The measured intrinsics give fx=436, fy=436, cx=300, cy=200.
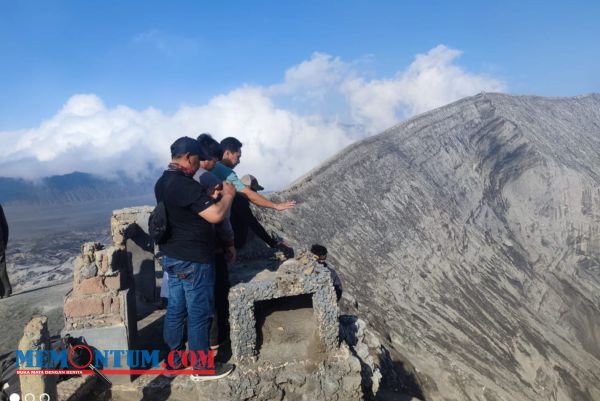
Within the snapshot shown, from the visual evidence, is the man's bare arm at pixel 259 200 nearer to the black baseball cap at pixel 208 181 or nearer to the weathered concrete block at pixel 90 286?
the black baseball cap at pixel 208 181

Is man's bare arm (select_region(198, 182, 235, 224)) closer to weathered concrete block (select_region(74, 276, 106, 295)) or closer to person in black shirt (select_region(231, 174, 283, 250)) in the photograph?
person in black shirt (select_region(231, 174, 283, 250))

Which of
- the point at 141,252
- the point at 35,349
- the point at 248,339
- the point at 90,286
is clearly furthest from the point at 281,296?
the point at 141,252

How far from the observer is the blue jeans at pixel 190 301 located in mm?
4000

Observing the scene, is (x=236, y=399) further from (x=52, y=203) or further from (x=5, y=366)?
(x=52, y=203)

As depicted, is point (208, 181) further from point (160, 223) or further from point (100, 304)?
point (100, 304)

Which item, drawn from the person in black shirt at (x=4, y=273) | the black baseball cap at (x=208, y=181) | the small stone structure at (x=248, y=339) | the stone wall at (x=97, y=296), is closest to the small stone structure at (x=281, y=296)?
the small stone structure at (x=248, y=339)

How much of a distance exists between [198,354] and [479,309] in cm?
1857

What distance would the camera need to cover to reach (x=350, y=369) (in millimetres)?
4305

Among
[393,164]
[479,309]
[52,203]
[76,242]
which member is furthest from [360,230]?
[52,203]

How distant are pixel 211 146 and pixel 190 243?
1492 mm

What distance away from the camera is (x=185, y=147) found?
13.2 ft

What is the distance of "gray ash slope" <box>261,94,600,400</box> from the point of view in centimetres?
1570

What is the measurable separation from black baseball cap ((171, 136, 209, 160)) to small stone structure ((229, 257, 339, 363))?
4.46ft

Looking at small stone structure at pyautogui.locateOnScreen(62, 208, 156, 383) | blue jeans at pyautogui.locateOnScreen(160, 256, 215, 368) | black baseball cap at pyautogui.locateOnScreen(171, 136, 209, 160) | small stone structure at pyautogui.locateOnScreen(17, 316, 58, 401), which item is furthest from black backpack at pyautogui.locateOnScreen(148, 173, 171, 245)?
small stone structure at pyautogui.locateOnScreen(17, 316, 58, 401)
